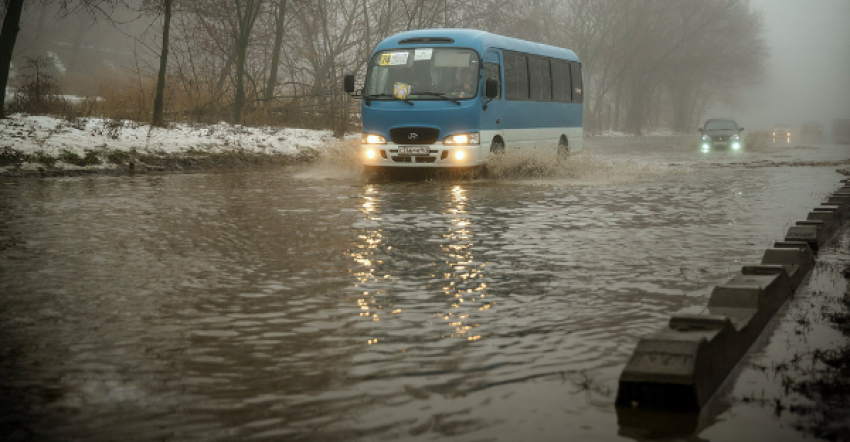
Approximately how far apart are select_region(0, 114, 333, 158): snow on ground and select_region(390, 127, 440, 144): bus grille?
6.22 meters

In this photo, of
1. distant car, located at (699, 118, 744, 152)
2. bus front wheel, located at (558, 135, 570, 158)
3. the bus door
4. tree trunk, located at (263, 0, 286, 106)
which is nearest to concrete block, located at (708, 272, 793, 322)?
the bus door

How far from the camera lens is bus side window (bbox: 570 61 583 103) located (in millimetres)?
28086

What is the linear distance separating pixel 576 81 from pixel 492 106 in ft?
25.6

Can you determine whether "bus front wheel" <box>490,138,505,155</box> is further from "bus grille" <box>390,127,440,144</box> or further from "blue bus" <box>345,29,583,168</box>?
"bus grille" <box>390,127,440,144</box>

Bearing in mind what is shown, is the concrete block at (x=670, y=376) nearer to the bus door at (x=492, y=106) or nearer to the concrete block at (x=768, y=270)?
the concrete block at (x=768, y=270)

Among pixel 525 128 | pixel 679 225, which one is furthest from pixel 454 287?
pixel 525 128

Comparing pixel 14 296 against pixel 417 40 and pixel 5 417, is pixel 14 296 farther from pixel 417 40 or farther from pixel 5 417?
pixel 417 40

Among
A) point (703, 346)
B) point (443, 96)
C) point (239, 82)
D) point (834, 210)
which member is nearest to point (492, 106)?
point (443, 96)

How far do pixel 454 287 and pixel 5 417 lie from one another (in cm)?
394

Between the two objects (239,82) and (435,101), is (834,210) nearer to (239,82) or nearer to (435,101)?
(435,101)

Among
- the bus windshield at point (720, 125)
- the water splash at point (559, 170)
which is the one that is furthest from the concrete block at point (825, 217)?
the bus windshield at point (720, 125)

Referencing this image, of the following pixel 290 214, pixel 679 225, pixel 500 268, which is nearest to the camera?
pixel 500 268

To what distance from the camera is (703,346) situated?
15.4 feet

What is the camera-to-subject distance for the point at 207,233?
1116 cm
